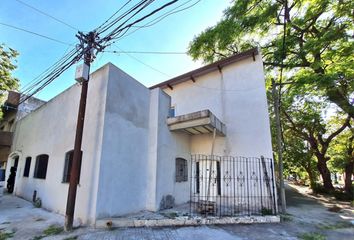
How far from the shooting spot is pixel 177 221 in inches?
232

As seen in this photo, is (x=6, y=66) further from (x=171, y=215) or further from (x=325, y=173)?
(x=325, y=173)

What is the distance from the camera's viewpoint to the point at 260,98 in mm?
8828

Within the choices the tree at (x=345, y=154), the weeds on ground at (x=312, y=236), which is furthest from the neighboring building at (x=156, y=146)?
the tree at (x=345, y=154)

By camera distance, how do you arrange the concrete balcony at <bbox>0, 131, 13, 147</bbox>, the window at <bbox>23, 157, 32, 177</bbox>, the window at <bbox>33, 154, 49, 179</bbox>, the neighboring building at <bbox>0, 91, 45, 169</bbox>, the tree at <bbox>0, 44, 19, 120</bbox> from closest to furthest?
the window at <bbox>33, 154, 49, 179</bbox>
the window at <bbox>23, 157, 32, 177</bbox>
the tree at <bbox>0, 44, 19, 120</bbox>
the concrete balcony at <bbox>0, 131, 13, 147</bbox>
the neighboring building at <bbox>0, 91, 45, 169</bbox>

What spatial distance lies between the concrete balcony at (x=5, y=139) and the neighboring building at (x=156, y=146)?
90.1 inches

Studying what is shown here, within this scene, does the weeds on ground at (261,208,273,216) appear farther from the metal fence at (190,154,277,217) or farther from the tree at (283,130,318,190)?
the tree at (283,130,318,190)

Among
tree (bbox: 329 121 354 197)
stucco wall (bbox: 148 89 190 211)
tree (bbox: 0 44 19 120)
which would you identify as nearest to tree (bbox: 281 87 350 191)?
tree (bbox: 329 121 354 197)

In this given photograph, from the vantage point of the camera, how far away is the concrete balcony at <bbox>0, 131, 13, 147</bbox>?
41.5 ft

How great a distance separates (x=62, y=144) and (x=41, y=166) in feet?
8.12

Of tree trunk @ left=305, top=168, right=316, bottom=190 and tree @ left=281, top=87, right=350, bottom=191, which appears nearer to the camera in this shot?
tree @ left=281, top=87, right=350, bottom=191

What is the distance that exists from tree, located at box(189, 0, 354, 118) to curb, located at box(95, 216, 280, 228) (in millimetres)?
6799

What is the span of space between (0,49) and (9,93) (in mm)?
4431

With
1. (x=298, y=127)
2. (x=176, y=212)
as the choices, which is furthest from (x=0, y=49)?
(x=298, y=127)

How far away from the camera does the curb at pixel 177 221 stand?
→ 533 cm
